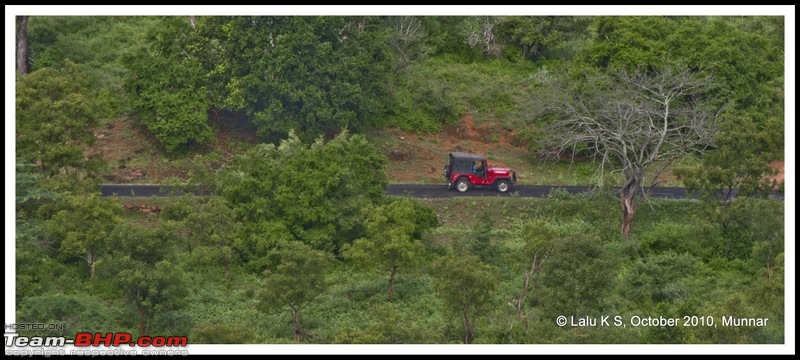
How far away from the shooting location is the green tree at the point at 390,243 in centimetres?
4766

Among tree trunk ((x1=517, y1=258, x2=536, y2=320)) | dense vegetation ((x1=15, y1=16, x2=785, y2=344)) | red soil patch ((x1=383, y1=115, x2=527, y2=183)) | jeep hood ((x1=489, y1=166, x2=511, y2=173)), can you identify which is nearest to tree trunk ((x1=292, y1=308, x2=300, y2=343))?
dense vegetation ((x1=15, y1=16, x2=785, y2=344))

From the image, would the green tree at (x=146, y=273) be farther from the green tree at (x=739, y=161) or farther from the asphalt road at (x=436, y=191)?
the green tree at (x=739, y=161)

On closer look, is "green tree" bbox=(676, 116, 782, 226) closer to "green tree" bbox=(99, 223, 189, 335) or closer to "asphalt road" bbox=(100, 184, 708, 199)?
"asphalt road" bbox=(100, 184, 708, 199)

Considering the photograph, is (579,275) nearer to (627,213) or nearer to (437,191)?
(627,213)

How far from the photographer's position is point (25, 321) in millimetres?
41500

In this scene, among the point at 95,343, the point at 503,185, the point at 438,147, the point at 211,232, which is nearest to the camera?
the point at 95,343

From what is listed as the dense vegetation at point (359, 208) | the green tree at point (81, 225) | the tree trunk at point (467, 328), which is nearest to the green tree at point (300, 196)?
the dense vegetation at point (359, 208)

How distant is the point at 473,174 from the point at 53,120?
1817 cm

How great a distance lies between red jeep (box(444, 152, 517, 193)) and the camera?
2297 inches

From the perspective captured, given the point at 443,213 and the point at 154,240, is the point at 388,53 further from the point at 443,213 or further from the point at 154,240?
the point at 154,240

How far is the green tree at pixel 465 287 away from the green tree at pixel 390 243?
5.55 m

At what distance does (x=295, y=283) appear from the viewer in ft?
141

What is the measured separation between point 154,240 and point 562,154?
26.0 m

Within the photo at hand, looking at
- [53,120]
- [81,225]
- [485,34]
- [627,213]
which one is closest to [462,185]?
[627,213]
